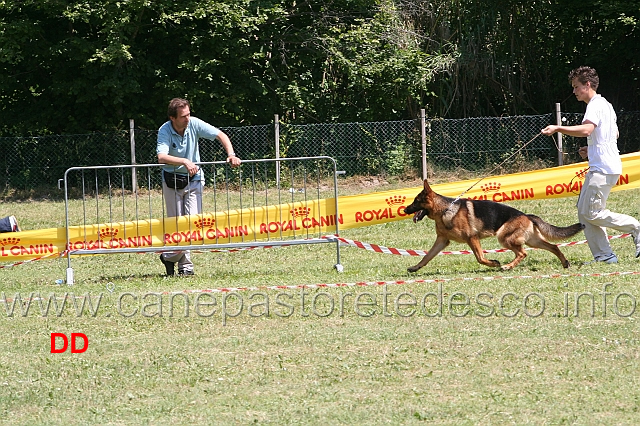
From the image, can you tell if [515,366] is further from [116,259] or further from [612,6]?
[612,6]

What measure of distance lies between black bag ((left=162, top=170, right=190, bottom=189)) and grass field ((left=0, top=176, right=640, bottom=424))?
104 centimetres

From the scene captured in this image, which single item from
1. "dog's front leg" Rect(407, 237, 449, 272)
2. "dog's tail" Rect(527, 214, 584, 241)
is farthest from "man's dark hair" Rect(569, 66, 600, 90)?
"dog's front leg" Rect(407, 237, 449, 272)

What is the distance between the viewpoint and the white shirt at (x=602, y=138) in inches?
353

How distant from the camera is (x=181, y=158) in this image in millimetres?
9422

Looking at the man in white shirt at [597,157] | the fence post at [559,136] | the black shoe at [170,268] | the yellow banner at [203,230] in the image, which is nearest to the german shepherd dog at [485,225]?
the man in white shirt at [597,157]

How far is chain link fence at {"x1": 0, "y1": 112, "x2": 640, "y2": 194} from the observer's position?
20.8 meters

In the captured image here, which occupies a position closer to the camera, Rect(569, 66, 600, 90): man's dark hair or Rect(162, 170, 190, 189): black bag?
Rect(569, 66, 600, 90): man's dark hair

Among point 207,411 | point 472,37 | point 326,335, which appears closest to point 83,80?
point 472,37

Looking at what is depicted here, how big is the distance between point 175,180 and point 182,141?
1.42 ft

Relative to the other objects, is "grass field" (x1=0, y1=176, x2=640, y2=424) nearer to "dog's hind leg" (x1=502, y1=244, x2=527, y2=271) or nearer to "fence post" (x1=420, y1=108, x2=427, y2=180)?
"dog's hind leg" (x1=502, y1=244, x2=527, y2=271)

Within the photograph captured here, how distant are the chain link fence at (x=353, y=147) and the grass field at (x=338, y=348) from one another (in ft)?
36.3

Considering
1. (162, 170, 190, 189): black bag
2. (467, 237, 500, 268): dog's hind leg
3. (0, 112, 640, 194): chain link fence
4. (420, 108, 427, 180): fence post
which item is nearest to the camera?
(467, 237, 500, 268): dog's hind leg

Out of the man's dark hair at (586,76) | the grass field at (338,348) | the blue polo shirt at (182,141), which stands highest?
the man's dark hair at (586,76)

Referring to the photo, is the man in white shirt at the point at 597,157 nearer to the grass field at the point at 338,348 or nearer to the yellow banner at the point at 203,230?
the grass field at the point at 338,348
